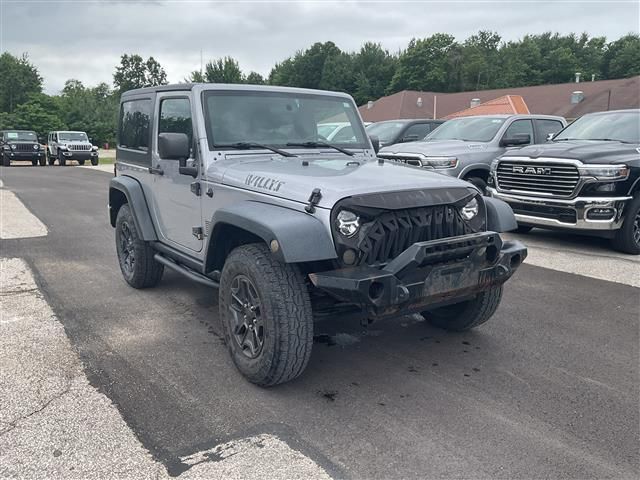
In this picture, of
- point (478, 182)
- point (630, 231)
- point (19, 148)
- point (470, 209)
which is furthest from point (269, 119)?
point (19, 148)

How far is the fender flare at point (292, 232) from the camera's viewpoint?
2.95 meters

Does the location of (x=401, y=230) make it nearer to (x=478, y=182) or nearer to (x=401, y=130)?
(x=478, y=182)

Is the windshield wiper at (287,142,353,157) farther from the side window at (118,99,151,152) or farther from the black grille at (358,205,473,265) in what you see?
the side window at (118,99,151,152)

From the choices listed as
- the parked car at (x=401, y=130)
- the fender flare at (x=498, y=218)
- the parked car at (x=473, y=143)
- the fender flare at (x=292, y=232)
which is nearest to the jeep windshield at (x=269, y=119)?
the fender flare at (x=292, y=232)

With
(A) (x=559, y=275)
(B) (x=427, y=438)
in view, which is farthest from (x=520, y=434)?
(A) (x=559, y=275)

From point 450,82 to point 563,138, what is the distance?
6912 centimetres

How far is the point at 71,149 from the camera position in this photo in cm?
2780

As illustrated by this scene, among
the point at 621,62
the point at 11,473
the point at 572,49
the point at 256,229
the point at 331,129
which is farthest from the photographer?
the point at 572,49

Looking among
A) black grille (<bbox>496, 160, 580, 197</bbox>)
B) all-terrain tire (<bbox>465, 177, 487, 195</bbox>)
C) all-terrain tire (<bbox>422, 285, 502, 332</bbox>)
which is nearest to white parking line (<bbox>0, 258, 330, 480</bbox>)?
all-terrain tire (<bbox>422, 285, 502, 332</bbox>)

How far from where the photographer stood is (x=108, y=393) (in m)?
3.31

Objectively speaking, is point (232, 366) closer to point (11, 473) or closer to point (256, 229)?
point (256, 229)

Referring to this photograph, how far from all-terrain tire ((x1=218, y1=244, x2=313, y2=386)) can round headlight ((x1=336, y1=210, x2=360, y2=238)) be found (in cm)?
38

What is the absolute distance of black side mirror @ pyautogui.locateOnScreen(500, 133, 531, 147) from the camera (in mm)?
9234

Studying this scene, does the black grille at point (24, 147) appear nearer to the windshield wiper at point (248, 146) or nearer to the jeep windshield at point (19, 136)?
the jeep windshield at point (19, 136)
